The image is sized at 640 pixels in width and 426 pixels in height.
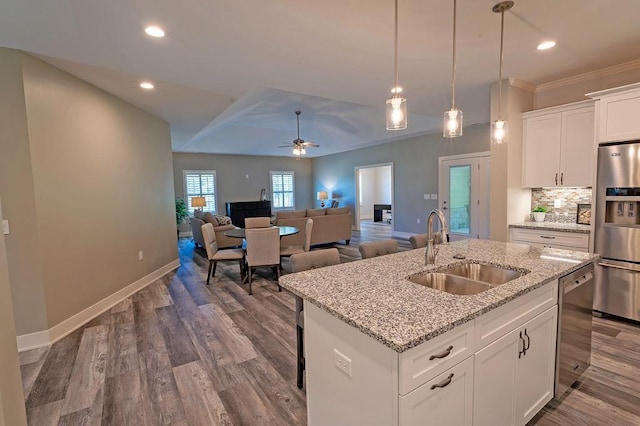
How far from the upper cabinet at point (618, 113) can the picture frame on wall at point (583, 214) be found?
0.91m

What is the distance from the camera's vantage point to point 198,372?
2.38 metres

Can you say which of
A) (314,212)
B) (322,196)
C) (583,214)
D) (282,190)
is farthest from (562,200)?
(282,190)

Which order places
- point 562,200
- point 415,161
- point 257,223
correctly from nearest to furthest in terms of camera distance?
1. point 562,200
2. point 257,223
3. point 415,161

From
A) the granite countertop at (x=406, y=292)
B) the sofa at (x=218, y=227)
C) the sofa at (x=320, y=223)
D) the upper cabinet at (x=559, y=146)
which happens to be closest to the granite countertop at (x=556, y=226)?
the upper cabinet at (x=559, y=146)

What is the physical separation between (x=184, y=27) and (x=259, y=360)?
2669 mm

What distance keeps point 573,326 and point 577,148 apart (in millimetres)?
2328

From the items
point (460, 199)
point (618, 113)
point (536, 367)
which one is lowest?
point (536, 367)

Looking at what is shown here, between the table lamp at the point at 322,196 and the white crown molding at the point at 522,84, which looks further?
the table lamp at the point at 322,196

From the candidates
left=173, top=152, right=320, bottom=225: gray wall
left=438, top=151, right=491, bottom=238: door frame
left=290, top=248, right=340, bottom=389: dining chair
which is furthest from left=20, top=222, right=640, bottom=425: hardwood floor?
left=173, top=152, right=320, bottom=225: gray wall

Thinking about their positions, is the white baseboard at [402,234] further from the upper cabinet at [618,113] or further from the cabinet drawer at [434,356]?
the cabinet drawer at [434,356]

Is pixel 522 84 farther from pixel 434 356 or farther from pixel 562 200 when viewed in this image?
pixel 434 356

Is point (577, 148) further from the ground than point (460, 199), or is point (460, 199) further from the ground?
point (577, 148)

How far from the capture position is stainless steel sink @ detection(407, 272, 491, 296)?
1.84 metres

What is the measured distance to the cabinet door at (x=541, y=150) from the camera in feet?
11.5
